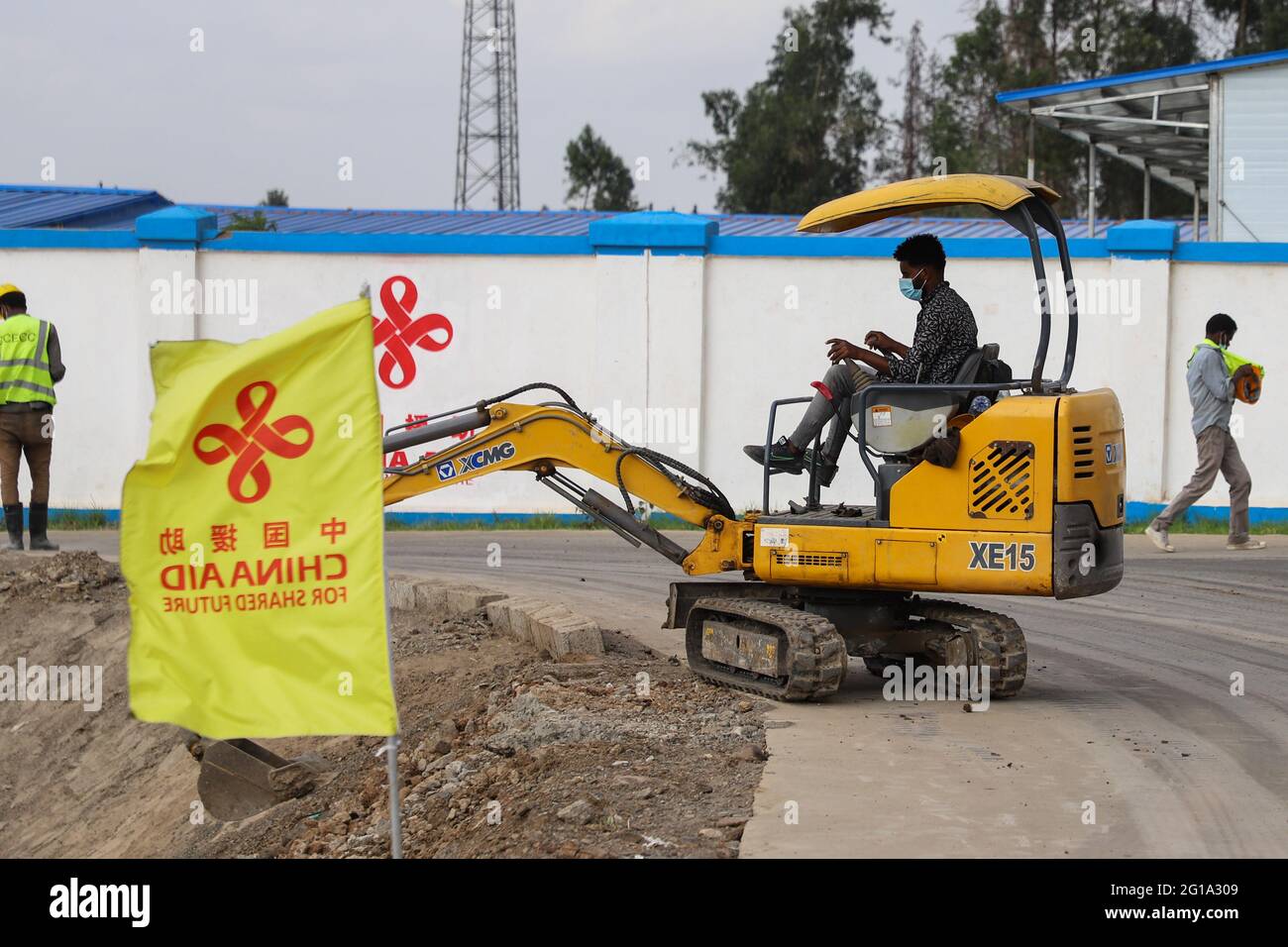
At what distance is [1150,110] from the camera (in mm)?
24188

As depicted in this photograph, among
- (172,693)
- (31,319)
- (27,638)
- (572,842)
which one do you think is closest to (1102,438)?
(572,842)

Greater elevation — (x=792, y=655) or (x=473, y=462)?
(x=473, y=462)

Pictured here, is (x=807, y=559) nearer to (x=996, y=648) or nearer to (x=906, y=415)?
(x=906, y=415)

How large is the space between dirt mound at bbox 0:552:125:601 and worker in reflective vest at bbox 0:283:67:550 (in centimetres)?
84

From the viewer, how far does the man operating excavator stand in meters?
8.48

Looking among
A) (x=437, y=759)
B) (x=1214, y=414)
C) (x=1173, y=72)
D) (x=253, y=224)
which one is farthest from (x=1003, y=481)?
(x=253, y=224)

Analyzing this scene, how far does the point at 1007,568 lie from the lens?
26.3 ft

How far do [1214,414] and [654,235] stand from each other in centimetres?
634

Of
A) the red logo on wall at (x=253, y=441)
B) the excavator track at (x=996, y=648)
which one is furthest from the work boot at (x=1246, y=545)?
the red logo on wall at (x=253, y=441)

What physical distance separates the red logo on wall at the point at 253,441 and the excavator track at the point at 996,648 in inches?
170

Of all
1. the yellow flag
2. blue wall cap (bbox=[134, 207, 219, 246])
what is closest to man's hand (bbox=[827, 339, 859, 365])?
the yellow flag

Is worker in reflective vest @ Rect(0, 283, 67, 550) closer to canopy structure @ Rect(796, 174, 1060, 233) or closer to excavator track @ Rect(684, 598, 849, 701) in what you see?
excavator track @ Rect(684, 598, 849, 701)

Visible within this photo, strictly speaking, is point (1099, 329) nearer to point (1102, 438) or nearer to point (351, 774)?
point (1102, 438)

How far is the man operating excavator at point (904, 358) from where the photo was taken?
334 inches
